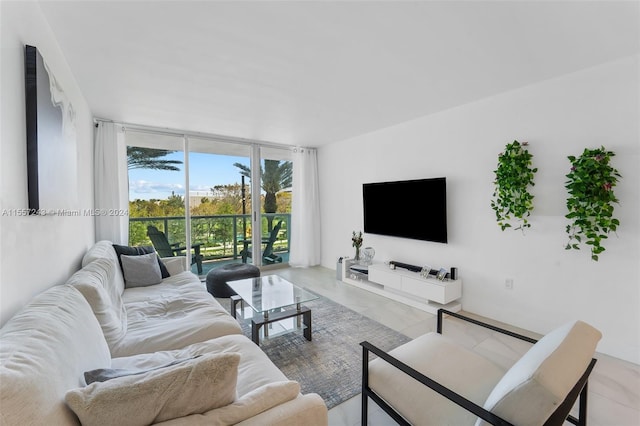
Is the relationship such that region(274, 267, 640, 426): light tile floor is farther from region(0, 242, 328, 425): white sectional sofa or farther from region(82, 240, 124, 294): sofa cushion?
region(82, 240, 124, 294): sofa cushion

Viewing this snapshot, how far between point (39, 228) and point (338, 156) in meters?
4.29

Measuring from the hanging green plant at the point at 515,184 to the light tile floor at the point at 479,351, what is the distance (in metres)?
A: 1.14

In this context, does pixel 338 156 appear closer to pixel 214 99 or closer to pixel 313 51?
pixel 214 99

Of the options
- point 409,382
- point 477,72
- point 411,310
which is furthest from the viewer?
point 411,310

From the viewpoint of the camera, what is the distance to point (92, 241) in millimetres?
3438

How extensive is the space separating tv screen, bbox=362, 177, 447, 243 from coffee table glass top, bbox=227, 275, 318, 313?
1735 mm

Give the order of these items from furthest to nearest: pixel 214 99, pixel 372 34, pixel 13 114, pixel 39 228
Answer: pixel 214 99
pixel 372 34
pixel 39 228
pixel 13 114

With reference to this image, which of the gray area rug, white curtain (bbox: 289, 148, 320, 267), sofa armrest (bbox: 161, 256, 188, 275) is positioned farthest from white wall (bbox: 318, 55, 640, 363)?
sofa armrest (bbox: 161, 256, 188, 275)

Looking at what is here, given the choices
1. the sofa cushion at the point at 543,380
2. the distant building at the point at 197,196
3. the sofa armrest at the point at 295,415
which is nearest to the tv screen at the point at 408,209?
the sofa cushion at the point at 543,380

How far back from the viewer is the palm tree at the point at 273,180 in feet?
17.6

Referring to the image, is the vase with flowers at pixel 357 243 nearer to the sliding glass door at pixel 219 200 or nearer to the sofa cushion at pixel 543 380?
the sliding glass door at pixel 219 200

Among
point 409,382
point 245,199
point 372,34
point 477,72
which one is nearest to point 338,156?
point 245,199

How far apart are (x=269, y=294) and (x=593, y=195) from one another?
2939 millimetres

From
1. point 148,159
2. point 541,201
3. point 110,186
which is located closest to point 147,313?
point 110,186
